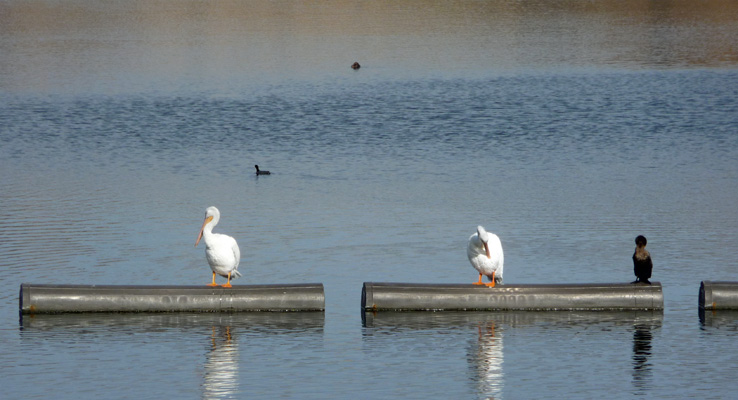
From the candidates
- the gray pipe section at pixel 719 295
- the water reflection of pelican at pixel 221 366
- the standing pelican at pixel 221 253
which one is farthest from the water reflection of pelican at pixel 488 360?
the standing pelican at pixel 221 253

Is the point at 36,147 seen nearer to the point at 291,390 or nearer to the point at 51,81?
the point at 51,81

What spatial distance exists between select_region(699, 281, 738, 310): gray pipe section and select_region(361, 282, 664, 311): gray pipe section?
0.73m

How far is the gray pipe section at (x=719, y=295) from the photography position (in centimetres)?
1719

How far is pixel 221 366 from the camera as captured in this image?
15211 mm

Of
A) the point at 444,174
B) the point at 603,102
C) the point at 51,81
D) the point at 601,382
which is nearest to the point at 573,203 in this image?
the point at 444,174

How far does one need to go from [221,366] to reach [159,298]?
2.13 meters

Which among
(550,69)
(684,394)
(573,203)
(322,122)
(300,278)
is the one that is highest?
(550,69)

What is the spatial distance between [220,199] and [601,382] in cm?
1481

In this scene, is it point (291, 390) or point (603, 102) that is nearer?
point (291, 390)

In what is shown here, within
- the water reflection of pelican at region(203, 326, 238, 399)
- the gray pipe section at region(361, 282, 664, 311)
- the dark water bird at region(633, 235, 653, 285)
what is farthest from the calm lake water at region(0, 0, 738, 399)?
the dark water bird at region(633, 235, 653, 285)

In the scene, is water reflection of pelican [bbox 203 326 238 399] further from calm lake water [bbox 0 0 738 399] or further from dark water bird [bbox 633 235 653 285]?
dark water bird [bbox 633 235 653 285]

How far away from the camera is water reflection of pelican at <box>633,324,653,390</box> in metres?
14.7

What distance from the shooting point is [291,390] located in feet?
46.5

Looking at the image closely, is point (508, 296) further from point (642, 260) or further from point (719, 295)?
point (719, 295)
